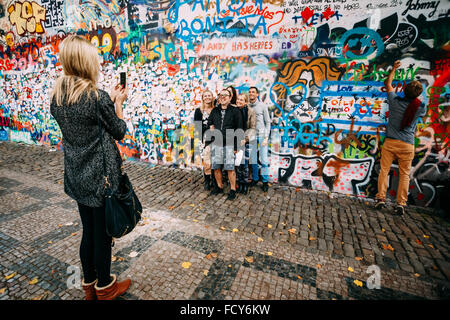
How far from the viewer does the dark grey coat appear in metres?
1.87

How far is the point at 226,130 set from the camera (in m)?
4.87

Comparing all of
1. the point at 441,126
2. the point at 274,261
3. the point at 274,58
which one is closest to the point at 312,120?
the point at 274,58

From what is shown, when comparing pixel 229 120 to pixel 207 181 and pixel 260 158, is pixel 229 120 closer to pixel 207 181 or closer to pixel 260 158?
pixel 260 158

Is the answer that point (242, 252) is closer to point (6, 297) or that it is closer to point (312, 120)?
point (6, 297)

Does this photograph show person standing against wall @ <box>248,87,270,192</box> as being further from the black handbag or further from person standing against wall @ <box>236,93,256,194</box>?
the black handbag

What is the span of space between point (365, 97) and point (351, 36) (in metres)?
1.26

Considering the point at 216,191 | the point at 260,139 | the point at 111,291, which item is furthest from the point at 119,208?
the point at 260,139

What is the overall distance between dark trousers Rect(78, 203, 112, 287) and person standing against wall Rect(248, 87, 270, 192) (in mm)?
3865

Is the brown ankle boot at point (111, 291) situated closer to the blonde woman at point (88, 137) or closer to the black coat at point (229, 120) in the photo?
the blonde woman at point (88, 137)

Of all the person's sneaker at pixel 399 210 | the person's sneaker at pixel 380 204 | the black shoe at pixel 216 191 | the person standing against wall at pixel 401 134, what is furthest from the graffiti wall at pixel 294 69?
the black shoe at pixel 216 191

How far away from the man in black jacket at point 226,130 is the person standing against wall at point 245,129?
34 cm

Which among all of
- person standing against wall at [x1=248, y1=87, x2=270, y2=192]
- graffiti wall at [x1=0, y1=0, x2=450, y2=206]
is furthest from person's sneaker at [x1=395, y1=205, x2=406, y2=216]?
Answer: person standing against wall at [x1=248, y1=87, x2=270, y2=192]

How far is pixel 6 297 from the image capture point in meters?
2.57

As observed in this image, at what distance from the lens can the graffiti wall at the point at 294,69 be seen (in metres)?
4.53
